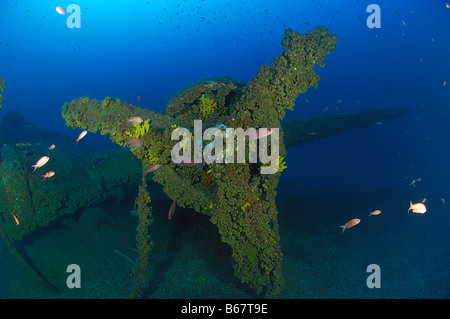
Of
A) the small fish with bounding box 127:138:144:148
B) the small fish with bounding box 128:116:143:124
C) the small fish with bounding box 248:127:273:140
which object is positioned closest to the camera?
the small fish with bounding box 248:127:273:140

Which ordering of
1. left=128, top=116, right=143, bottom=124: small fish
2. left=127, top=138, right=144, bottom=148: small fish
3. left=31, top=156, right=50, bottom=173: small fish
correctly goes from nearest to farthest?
1. left=127, top=138, right=144, bottom=148: small fish
2. left=128, top=116, right=143, bottom=124: small fish
3. left=31, top=156, right=50, bottom=173: small fish

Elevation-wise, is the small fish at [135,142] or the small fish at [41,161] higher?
the small fish at [41,161]

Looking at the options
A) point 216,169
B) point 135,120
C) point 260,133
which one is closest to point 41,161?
point 135,120

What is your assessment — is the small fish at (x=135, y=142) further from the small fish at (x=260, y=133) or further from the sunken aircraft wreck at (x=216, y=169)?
the small fish at (x=260, y=133)

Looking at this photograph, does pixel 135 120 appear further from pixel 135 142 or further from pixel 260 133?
pixel 260 133

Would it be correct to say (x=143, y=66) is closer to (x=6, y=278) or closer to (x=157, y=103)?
(x=157, y=103)

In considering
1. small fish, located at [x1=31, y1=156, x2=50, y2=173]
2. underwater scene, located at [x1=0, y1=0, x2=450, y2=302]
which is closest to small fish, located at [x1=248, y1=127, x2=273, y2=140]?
underwater scene, located at [x1=0, y1=0, x2=450, y2=302]

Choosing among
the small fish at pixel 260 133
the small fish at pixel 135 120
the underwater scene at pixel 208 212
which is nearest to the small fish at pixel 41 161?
the underwater scene at pixel 208 212

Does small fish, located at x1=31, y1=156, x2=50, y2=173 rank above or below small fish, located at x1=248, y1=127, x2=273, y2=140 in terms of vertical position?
above

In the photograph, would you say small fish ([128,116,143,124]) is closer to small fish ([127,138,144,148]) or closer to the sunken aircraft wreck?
the sunken aircraft wreck

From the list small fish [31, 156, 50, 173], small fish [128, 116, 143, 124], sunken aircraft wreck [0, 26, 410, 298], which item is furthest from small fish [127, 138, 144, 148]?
small fish [31, 156, 50, 173]

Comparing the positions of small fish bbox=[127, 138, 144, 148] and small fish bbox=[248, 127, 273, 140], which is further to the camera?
small fish bbox=[127, 138, 144, 148]

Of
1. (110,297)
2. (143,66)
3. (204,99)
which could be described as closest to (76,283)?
(110,297)
